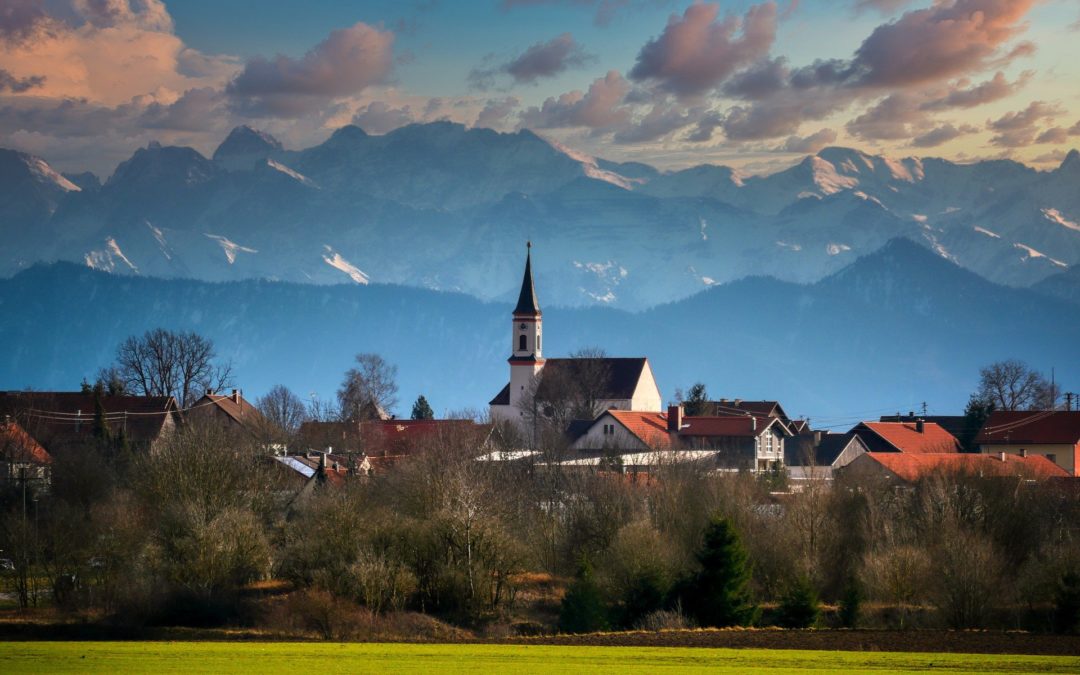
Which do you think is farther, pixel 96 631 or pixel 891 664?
pixel 96 631

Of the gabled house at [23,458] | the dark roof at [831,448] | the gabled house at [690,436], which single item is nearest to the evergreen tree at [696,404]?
the gabled house at [690,436]

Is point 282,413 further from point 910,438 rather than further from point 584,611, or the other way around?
point 584,611

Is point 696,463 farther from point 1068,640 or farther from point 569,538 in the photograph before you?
point 1068,640

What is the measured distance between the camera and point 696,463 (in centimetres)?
7719

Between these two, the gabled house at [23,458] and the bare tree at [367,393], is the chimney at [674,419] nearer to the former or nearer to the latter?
the bare tree at [367,393]

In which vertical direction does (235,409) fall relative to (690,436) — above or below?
above

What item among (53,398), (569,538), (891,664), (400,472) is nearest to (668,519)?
(569,538)

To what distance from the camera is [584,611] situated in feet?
165

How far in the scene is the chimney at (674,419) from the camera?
333ft

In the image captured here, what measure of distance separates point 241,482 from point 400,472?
7.79 m

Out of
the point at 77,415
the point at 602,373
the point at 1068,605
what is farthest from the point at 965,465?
the point at 602,373

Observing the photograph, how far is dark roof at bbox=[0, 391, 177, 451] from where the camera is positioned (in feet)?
304

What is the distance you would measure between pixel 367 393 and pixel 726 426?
51.4 meters

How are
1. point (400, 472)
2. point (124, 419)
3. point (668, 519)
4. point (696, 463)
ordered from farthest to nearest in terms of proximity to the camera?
1. point (124, 419)
2. point (696, 463)
3. point (400, 472)
4. point (668, 519)
